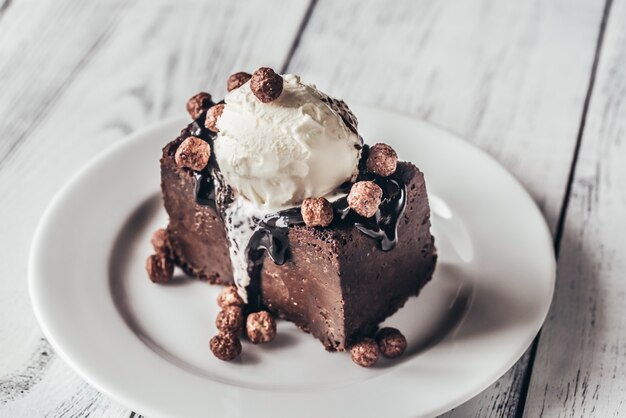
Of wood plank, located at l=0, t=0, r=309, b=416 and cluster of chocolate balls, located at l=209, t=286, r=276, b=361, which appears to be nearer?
cluster of chocolate balls, located at l=209, t=286, r=276, b=361

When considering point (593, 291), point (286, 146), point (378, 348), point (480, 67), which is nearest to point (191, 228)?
point (286, 146)

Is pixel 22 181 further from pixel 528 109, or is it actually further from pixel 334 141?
pixel 528 109

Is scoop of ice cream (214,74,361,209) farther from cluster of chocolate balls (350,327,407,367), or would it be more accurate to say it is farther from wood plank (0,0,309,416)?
wood plank (0,0,309,416)

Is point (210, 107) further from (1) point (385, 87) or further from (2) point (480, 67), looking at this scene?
(2) point (480, 67)

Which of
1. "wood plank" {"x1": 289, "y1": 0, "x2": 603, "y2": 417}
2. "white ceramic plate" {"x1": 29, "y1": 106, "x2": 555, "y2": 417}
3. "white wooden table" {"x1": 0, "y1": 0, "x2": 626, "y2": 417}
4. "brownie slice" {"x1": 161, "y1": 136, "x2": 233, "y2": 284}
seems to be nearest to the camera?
"white ceramic plate" {"x1": 29, "y1": 106, "x2": 555, "y2": 417}

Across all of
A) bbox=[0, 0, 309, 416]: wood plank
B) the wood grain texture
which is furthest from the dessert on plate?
bbox=[0, 0, 309, 416]: wood plank

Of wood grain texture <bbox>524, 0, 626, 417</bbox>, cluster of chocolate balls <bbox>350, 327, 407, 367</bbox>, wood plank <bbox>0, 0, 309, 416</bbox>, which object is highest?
wood grain texture <bbox>524, 0, 626, 417</bbox>
